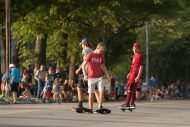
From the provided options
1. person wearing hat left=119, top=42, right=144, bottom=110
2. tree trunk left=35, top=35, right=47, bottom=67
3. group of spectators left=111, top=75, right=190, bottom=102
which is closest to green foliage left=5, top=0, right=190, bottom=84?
tree trunk left=35, top=35, right=47, bottom=67

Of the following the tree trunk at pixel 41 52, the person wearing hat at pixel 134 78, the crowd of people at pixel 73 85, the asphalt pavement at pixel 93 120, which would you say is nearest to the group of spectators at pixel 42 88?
the crowd of people at pixel 73 85

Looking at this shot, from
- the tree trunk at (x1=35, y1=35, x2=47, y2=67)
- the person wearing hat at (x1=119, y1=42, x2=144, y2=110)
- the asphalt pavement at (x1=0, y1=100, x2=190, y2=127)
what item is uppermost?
the tree trunk at (x1=35, y1=35, x2=47, y2=67)

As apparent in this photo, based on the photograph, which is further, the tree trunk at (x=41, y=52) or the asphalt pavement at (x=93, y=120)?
the tree trunk at (x=41, y=52)

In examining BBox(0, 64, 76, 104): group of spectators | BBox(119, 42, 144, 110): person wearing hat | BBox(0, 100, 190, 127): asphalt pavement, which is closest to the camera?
BBox(0, 100, 190, 127): asphalt pavement

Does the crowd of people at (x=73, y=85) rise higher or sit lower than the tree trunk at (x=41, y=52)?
lower

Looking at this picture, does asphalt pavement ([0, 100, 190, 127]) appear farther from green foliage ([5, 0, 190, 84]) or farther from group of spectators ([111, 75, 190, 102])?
green foliage ([5, 0, 190, 84])

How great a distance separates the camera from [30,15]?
4134cm

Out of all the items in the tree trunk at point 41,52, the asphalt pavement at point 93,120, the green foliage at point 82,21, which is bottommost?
the asphalt pavement at point 93,120

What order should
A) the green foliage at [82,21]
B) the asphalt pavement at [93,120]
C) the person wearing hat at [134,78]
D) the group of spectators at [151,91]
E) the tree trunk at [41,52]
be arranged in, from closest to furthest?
1. the asphalt pavement at [93,120]
2. the person wearing hat at [134,78]
3. the green foliage at [82,21]
4. the tree trunk at [41,52]
5. the group of spectators at [151,91]

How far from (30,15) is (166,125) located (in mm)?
26836

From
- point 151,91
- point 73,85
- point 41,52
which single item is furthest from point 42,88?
point 151,91

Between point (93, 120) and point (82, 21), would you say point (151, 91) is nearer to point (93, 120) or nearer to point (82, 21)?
point (82, 21)

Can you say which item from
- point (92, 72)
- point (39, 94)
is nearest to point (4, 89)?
point (39, 94)

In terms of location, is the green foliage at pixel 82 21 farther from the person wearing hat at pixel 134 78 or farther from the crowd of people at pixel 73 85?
the person wearing hat at pixel 134 78
